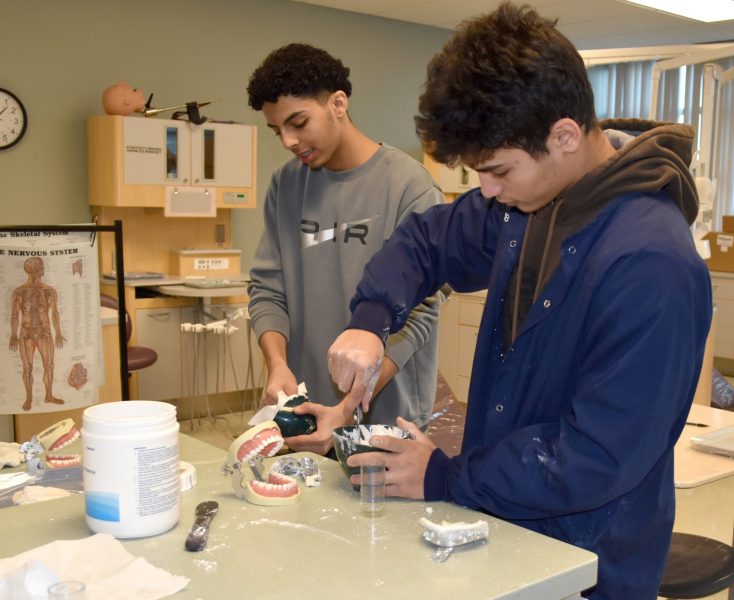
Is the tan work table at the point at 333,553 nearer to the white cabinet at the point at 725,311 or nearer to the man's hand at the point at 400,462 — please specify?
the man's hand at the point at 400,462

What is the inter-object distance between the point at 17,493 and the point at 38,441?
0.21m

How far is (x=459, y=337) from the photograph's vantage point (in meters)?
5.42

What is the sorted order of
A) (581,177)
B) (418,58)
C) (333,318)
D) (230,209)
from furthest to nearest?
(418,58), (230,209), (333,318), (581,177)

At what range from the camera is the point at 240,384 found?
5.34m

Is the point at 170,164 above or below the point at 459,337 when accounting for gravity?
above

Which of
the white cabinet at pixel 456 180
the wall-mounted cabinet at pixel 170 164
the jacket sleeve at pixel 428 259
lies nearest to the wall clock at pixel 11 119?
the wall-mounted cabinet at pixel 170 164

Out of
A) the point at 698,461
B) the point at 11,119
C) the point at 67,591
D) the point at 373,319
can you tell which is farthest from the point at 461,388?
the point at 67,591

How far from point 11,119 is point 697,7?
12.5 ft

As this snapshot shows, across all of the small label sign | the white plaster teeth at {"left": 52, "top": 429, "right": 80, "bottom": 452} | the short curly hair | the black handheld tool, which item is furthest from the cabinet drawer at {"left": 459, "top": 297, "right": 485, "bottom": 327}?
the black handheld tool

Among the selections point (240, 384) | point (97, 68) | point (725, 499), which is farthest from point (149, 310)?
point (725, 499)

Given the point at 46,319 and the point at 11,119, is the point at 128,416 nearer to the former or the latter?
the point at 46,319

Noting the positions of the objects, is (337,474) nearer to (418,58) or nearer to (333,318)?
(333,318)

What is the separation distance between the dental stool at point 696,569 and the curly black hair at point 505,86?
106cm

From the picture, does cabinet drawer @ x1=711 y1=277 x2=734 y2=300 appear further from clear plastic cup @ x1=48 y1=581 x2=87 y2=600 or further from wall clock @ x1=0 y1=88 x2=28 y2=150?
clear plastic cup @ x1=48 y1=581 x2=87 y2=600
